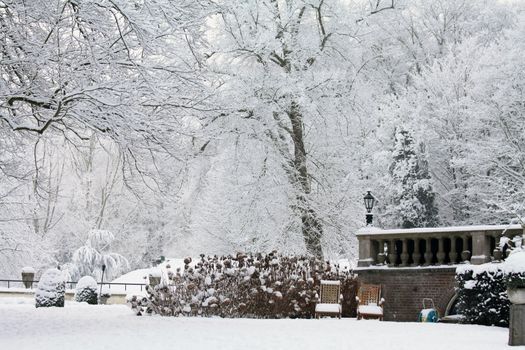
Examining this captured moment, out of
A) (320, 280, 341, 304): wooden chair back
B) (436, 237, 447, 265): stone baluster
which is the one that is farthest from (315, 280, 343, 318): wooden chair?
(436, 237, 447, 265): stone baluster

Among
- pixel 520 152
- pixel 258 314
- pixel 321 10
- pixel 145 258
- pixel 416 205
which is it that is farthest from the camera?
pixel 145 258

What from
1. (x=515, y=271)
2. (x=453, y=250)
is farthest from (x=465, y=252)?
(x=515, y=271)

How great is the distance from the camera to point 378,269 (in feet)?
59.4

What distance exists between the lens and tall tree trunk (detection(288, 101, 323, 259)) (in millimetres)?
23766

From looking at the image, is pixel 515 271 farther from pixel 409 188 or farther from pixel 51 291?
pixel 409 188

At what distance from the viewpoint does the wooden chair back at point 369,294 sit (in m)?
16.8

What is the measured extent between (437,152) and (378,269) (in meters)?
15.8

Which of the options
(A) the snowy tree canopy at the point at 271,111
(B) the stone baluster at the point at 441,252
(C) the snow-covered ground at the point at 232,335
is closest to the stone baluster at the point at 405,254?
(B) the stone baluster at the point at 441,252

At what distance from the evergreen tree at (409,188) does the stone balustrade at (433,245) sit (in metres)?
11.1

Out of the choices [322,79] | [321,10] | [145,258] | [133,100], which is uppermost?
[321,10]

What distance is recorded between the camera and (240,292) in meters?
16.9

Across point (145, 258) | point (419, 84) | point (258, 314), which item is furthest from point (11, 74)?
point (145, 258)

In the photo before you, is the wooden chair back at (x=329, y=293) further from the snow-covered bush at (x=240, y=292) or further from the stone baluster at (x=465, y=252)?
the stone baluster at (x=465, y=252)

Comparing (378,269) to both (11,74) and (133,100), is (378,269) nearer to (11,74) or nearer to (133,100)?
(133,100)
